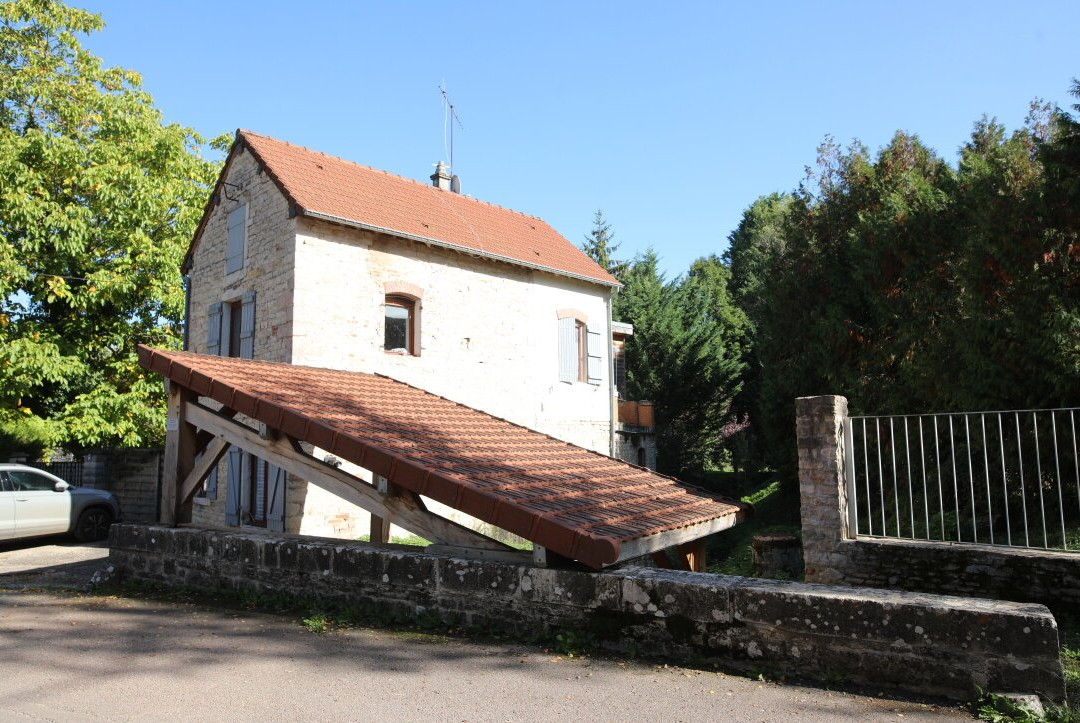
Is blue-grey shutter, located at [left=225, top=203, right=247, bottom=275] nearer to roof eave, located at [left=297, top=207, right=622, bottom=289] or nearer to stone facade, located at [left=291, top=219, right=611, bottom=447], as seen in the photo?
stone facade, located at [left=291, top=219, right=611, bottom=447]

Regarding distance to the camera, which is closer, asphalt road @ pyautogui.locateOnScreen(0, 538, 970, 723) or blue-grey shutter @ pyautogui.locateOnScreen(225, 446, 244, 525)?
asphalt road @ pyautogui.locateOnScreen(0, 538, 970, 723)

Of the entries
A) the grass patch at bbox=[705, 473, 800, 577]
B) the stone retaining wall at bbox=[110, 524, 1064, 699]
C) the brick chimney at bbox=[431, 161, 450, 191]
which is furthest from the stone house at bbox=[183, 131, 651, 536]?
the stone retaining wall at bbox=[110, 524, 1064, 699]

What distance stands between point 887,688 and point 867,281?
31.3ft

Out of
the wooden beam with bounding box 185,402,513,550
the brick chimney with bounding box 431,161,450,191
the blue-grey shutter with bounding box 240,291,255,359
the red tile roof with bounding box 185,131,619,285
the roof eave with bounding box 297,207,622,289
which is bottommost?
the wooden beam with bounding box 185,402,513,550

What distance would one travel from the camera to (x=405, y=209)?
1395 cm

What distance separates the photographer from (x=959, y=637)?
3.66m

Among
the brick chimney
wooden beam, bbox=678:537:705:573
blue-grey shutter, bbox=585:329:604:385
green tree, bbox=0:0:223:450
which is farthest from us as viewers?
the brick chimney

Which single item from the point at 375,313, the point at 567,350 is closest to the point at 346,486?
the point at 375,313

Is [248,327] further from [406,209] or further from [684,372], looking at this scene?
[684,372]

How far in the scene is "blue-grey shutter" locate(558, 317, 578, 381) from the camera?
15766 millimetres

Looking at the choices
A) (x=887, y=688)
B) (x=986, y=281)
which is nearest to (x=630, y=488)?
(x=887, y=688)

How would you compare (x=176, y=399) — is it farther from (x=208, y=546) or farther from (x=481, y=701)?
(x=481, y=701)

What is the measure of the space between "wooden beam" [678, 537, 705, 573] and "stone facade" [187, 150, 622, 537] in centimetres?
590

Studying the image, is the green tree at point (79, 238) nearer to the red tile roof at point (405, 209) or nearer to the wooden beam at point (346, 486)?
the red tile roof at point (405, 209)
